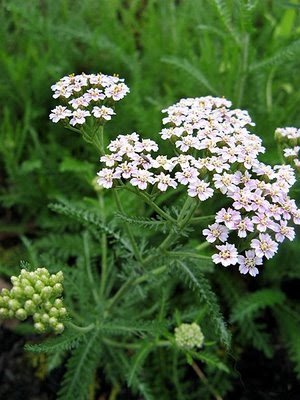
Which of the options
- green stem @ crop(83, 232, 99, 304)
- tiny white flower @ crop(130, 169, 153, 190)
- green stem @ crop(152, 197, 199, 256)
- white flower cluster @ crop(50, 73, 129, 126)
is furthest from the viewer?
green stem @ crop(83, 232, 99, 304)

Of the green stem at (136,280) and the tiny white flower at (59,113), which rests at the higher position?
the tiny white flower at (59,113)

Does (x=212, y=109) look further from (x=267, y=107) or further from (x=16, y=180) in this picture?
(x=16, y=180)

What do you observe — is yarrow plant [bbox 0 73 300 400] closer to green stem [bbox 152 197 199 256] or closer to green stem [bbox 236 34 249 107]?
green stem [bbox 152 197 199 256]

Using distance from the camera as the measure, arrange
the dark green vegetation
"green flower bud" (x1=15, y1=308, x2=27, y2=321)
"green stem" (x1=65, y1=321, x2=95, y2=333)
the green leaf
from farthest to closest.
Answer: the dark green vegetation
the green leaf
"green stem" (x1=65, y1=321, x2=95, y2=333)
"green flower bud" (x1=15, y1=308, x2=27, y2=321)

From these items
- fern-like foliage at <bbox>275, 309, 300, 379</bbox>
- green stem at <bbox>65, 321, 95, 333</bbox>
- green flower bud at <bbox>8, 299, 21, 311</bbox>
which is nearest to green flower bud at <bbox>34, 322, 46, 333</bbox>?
green flower bud at <bbox>8, 299, 21, 311</bbox>

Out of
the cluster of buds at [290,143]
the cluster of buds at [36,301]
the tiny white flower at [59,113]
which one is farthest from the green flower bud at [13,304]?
the cluster of buds at [290,143]

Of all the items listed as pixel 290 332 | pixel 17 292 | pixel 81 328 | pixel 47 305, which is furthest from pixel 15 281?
pixel 290 332

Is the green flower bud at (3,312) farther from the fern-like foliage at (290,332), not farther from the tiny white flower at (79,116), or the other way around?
the fern-like foliage at (290,332)
